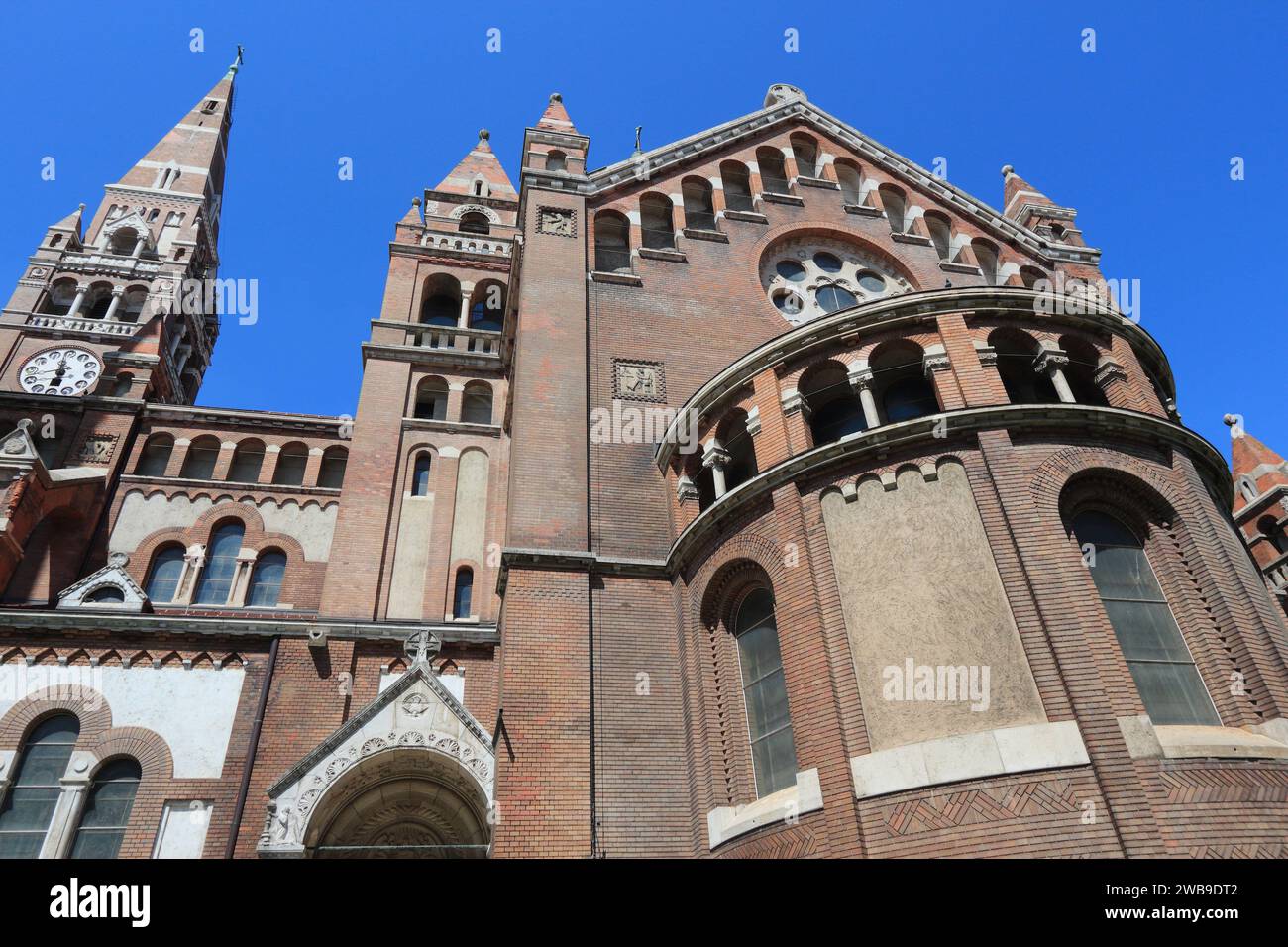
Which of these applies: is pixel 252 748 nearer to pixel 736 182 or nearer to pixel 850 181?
pixel 736 182

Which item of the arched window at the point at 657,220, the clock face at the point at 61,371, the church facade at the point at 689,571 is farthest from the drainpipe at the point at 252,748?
the clock face at the point at 61,371

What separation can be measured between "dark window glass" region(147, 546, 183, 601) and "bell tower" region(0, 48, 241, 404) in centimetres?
743

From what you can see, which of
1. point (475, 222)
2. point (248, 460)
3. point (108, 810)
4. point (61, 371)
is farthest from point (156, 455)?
point (475, 222)

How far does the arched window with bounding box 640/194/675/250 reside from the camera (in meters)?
22.3

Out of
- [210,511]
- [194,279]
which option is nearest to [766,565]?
[210,511]

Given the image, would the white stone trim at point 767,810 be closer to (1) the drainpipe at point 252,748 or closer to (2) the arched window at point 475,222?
(1) the drainpipe at point 252,748

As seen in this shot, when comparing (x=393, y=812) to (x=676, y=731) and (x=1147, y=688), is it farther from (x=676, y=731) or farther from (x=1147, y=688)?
(x=1147, y=688)

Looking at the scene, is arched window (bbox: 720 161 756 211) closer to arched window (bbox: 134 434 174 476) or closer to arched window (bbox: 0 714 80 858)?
arched window (bbox: 134 434 174 476)

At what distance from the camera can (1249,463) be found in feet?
112

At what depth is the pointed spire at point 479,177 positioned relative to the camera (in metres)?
36.3

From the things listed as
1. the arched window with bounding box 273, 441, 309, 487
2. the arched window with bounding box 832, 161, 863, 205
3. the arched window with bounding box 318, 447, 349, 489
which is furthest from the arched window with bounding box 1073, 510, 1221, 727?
the arched window with bounding box 273, 441, 309, 487

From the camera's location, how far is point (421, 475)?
2227 centimetres

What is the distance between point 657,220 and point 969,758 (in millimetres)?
16714

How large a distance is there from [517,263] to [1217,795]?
1950 cm
